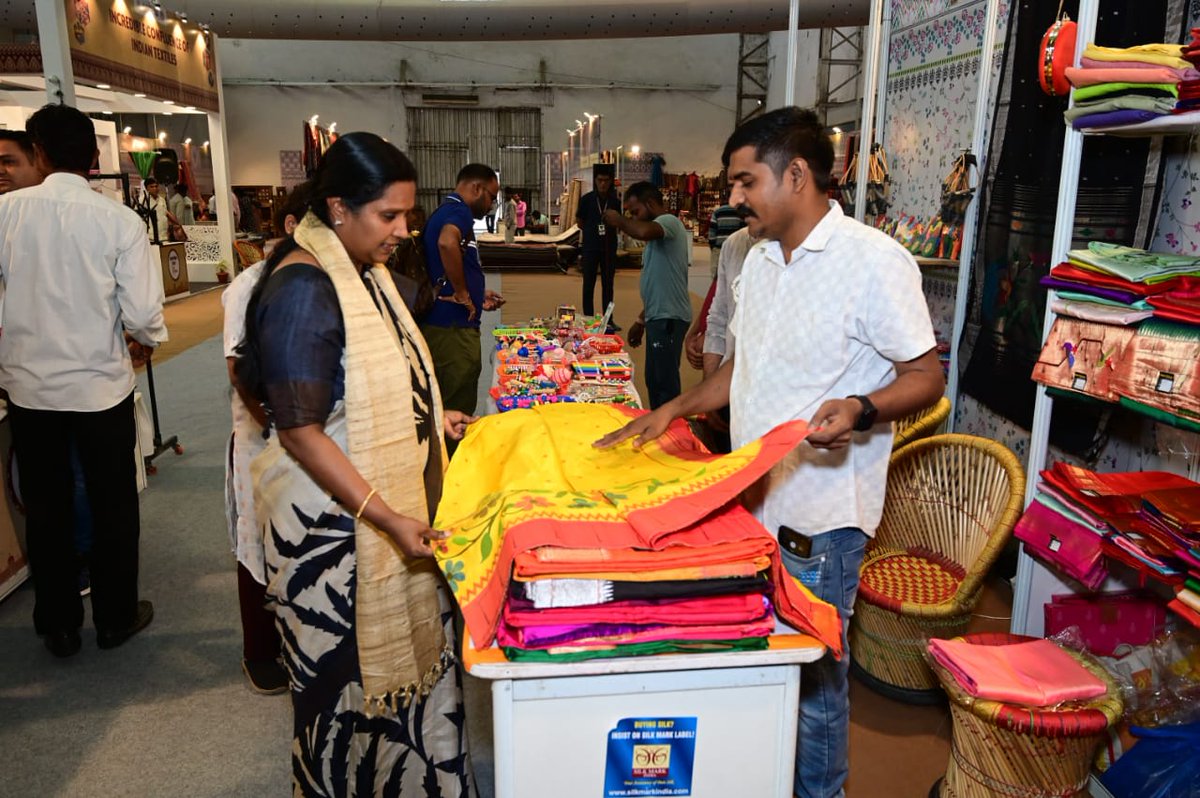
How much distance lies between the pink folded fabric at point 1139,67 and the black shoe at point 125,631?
3.60 metres

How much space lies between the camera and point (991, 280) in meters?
3.73

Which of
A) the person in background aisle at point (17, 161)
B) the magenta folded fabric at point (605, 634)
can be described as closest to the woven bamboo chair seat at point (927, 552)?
the magenta folded fabric at point (605, 634)

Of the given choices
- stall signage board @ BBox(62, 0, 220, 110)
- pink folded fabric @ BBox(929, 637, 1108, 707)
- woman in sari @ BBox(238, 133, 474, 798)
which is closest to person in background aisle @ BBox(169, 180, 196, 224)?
stall signage board @ BBox(62, 0, 220, 110)

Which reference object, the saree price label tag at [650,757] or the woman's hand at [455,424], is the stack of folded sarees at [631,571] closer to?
the saree price label tag at [650,757]

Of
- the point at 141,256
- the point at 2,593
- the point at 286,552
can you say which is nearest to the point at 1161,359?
the point at 286,552

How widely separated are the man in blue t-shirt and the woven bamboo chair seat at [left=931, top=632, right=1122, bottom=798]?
293 cm

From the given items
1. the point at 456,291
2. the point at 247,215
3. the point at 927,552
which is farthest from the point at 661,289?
the point at 247,215

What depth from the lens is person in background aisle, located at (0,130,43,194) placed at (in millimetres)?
3117

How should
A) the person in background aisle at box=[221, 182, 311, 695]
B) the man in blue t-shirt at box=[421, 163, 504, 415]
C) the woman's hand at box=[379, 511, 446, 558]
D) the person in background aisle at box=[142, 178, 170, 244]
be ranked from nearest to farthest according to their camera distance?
1. the woman's hand at box=[379, 511, 446, 558]
2. the person in background aisle at box=[221, 182, 311, 695]
3. the man in blue t-shirt at box=[421, 163, 504, 415]
4. the person in background aisle at box=[142, 178, 170, 244]

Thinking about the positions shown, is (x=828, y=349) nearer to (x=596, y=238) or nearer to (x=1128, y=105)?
(x=1128, y=105)

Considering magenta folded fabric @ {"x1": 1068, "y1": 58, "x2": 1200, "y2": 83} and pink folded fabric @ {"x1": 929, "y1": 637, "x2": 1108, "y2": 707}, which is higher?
magenta folded fabric @ {"x1": 1068, "y1": 58, "x2": 1200, "y2": 83}

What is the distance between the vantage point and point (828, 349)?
1.81 m

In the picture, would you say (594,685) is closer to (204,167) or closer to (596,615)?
(596,615)

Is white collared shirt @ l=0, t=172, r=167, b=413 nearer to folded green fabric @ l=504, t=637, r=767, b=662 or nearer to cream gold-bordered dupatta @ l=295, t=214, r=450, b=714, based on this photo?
cream gold-bordered dupatta @ l=295, t=214, r=450, b=714
